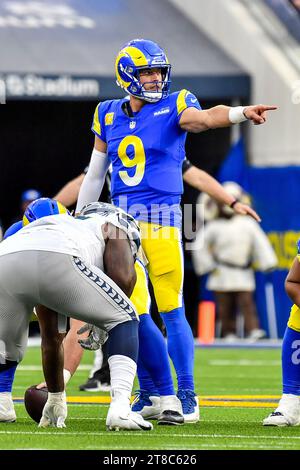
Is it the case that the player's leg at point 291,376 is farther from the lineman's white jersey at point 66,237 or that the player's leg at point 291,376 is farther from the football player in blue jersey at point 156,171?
the lineman's white jersey at point 66,237

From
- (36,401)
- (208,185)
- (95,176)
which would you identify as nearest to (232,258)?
(208,185)

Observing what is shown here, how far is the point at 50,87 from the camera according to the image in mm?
16219

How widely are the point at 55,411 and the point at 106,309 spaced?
79 centimetres

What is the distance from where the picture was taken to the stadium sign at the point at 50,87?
16031 mm

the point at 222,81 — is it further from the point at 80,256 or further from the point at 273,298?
the point at 80,256

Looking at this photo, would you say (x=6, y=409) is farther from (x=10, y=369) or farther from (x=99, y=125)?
(x=99, y=125)

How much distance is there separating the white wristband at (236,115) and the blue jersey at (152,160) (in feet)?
1.51

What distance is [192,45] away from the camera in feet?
56.0

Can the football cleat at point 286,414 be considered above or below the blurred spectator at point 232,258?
below

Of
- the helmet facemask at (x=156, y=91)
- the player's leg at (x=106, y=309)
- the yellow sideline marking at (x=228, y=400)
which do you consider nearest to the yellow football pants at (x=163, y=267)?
the helmet facemask at (x=156, y=91)

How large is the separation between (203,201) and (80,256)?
10358 millimetres
